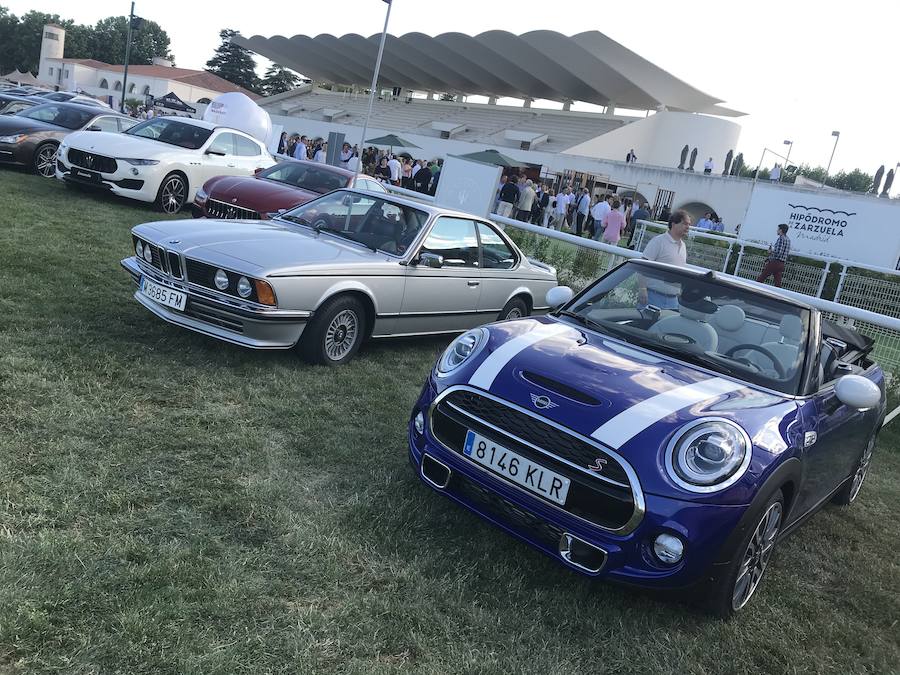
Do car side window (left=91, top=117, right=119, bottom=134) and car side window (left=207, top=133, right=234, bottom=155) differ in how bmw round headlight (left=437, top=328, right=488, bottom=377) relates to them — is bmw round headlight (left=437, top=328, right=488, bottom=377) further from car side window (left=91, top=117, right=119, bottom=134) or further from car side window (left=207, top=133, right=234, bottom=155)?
car side window (left=91, top=117, right=119, bottom=134)

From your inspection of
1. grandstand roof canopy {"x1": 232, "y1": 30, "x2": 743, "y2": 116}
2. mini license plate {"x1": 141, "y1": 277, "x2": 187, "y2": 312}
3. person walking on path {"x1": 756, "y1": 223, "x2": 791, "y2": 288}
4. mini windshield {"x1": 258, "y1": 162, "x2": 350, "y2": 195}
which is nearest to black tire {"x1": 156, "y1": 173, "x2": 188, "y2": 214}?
mini windshield {"x1": 258, "y1": 162, "x2": 350, "y2": 195}

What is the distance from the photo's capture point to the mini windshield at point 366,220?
6.07 meters

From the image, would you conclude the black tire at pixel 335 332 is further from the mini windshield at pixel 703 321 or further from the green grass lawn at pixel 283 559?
the mini windshield at pixel 703 321

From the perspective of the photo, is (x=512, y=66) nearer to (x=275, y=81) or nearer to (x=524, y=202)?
(x=524, y=202)

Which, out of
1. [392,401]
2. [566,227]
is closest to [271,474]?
[392,401]

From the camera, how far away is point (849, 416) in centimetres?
400

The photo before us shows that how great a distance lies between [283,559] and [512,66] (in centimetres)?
4973

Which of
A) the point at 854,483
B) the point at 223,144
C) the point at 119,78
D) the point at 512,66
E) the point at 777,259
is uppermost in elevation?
the point at 512,66

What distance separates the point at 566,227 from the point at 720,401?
21.3m

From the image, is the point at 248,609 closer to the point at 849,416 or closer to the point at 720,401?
the point at 720,401

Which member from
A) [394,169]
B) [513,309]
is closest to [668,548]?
[513,309]

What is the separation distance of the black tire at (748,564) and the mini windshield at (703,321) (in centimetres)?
67

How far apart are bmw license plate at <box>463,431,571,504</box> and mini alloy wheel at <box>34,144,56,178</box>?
1212 cm

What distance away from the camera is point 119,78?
85000mm
